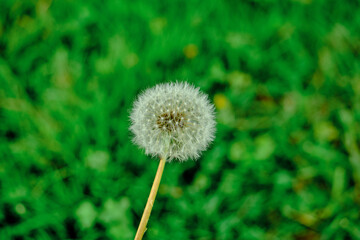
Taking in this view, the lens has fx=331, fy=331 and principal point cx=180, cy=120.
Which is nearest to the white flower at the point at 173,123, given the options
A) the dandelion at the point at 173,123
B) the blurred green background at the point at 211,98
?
the dandelion at the point at 173,123

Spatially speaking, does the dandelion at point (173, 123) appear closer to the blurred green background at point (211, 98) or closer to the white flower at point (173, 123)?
the white flower at point (173, 123)

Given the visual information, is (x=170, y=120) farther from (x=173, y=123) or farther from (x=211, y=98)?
(x=211, y=98)

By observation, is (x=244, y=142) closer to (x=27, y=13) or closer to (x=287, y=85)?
(x=287, y=85)

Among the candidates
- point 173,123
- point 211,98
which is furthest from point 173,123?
point 211,98

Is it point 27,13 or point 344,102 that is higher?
point 27,13

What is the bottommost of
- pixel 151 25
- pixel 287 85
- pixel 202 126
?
pixel 202 126

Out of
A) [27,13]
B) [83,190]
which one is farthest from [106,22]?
[83,190]
